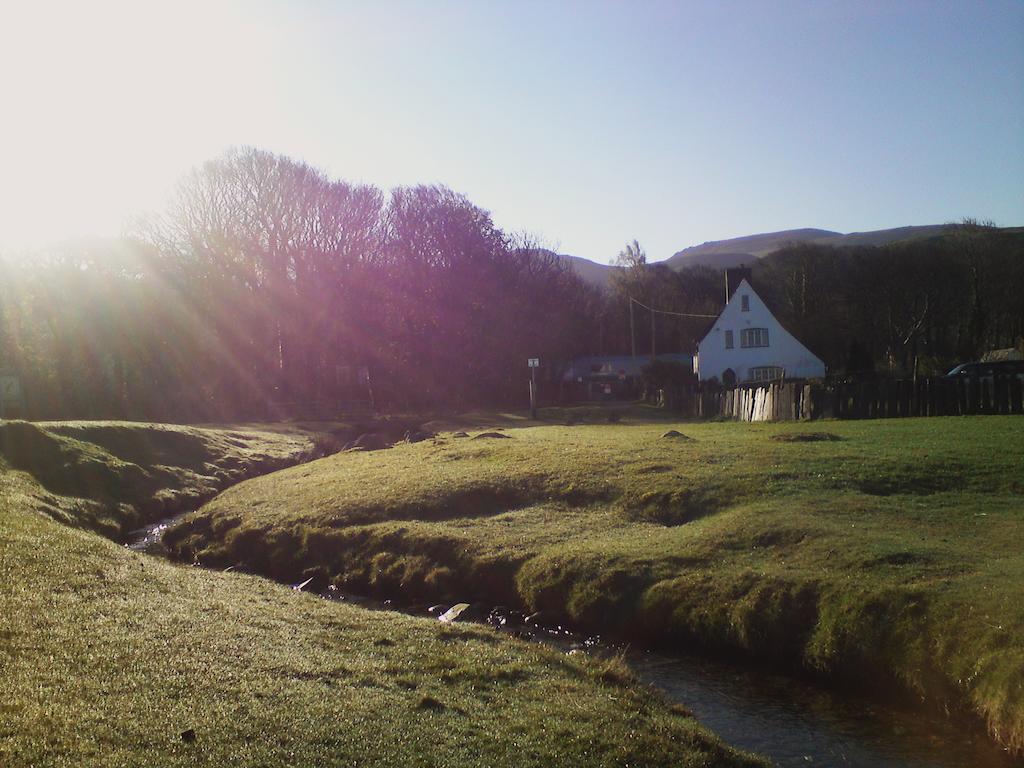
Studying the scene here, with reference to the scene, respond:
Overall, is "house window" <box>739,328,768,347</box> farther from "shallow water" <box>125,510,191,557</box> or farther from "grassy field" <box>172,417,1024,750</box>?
"shallow water" <box>125,510,191,557</box>

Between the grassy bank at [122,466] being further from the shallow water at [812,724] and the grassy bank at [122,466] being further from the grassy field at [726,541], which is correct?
the shallow water at [812,724]

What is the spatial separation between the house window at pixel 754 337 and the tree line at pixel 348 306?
6253 mm

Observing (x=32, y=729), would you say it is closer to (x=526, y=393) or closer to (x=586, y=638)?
(x=586, y=638)

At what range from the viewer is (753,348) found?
7550 centimetres

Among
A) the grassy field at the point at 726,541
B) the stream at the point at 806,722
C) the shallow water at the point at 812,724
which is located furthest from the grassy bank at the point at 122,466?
the shallow water at the point at 812,724

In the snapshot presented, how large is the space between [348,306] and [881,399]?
45.8 m

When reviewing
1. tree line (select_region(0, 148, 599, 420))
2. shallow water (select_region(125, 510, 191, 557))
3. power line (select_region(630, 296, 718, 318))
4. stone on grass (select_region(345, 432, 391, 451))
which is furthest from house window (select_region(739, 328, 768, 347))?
shallow water (select_region(125, 510, 191, 557))

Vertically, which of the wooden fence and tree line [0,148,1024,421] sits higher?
tree line [0,148,1024,421]

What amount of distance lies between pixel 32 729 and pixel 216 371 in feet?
200

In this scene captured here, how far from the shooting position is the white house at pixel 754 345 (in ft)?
245

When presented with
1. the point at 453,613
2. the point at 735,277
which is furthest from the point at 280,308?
the point at 453,613

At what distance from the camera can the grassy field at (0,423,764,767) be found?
25.1ft

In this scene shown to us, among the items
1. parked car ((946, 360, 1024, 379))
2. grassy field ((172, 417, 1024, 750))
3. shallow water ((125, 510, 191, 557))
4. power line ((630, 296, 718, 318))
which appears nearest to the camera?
grassy field ((172, 417, 1024, 750))

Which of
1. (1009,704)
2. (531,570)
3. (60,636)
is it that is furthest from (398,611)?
(1009,704)
